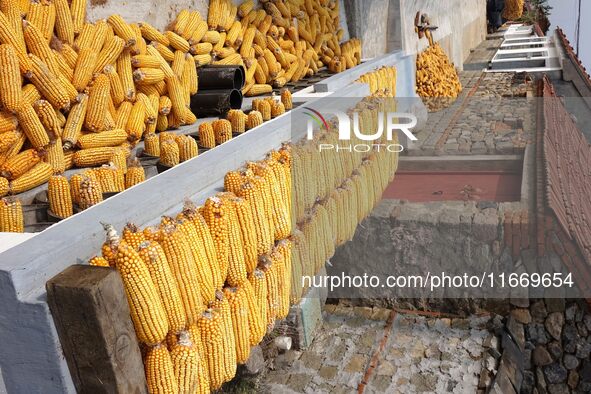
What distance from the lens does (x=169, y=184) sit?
3818mm

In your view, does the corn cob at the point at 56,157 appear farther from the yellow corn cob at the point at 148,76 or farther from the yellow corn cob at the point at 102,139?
the yellow corn cob at the point at 148,76

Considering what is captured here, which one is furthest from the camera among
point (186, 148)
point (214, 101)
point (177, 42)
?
point (177, 42)

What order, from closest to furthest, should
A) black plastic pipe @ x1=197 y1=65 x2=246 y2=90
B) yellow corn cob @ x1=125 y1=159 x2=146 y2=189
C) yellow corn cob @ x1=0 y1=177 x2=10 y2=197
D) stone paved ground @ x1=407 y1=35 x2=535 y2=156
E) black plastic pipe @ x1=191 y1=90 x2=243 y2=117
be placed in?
yellow corn cob @ x1=0 y1=177 x2=10 y2=197
yellow corn cob @ x1=125 y1=159 x2=146 y2=189
black plastic pipe @ x1=191 y1=90 x2=243 y2=117
black plastic pipe @ x1=197 y1=65 x2=246 y2=90
stone paved ground @ x1=407 y1=35 x2=535 y2=156

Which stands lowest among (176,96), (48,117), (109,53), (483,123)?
(483,123)

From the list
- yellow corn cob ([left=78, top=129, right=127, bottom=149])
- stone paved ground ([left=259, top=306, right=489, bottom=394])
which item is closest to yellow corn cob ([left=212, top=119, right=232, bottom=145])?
yellow corn cob ([left=78, top=129, right=127, bottom=149])

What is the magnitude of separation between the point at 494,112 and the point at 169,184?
1524 centimetres

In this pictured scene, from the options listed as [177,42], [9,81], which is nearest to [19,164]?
[9,81]

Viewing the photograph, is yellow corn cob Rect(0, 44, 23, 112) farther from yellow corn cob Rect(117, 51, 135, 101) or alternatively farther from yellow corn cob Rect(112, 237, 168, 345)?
yellow corn cob Rect(112, 237, 168, 345)

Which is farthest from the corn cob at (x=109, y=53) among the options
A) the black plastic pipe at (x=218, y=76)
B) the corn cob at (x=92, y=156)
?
the black plastic pipe at (x=218, y=76)

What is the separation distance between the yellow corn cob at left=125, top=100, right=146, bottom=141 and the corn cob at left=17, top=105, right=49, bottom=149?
103cm

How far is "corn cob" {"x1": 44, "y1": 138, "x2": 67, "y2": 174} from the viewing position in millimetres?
5005

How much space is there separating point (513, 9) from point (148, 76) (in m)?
60.4

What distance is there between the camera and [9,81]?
15.4 ft

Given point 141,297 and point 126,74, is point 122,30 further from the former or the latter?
point 141,297
